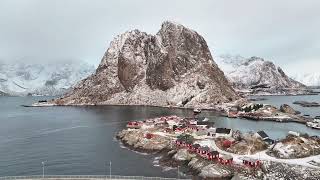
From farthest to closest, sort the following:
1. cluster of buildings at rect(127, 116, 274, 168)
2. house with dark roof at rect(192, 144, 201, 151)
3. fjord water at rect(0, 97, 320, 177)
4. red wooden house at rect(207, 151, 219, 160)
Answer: house with dark roof at rect(192, 144, 201, 151), fjord water at rect(0, 97, 320, 177), red wooden house at rect(207, 151, 219, 160), cluster of buildings at rect(127, 116, 274, 168)

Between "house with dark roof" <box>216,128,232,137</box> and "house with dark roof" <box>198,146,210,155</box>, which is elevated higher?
"house with dark roof" <box>216,128,232,137</box>

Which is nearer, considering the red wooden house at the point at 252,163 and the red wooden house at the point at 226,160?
the red wooden house at the point at 252,163

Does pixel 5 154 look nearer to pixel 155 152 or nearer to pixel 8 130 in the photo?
pixel 155 152

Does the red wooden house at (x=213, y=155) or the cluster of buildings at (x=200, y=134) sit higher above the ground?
the cluster of buildings at (x=200, y=134)

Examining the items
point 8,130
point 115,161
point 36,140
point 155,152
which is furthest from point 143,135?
point 8,130

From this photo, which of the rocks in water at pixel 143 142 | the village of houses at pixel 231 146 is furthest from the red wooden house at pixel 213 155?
the rocks in water at pixel 143 142

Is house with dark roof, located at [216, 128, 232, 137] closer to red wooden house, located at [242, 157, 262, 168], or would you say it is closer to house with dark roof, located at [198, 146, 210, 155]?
house with dark roof, located at [198, 146, 210, 155]

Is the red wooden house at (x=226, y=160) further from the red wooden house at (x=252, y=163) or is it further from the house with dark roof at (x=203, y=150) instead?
the house with dark roof at (x=203, y=150)

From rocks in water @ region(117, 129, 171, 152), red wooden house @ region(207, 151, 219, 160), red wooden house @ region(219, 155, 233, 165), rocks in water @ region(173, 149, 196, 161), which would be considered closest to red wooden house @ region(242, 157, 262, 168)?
red wooden house @ region(219, 155, 233, 165)
